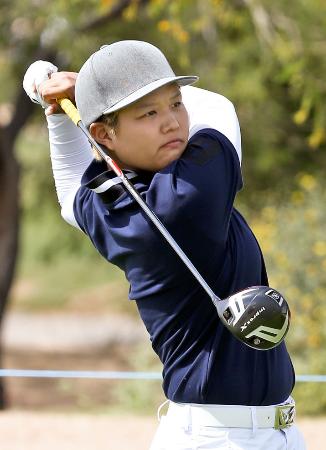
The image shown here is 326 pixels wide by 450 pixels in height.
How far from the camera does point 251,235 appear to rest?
2.87 meters

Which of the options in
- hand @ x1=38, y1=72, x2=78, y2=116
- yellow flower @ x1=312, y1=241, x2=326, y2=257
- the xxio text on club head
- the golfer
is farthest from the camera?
yellow flower @ x1=312, y1=241, x2=326, y2=257

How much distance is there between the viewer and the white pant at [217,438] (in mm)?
2799

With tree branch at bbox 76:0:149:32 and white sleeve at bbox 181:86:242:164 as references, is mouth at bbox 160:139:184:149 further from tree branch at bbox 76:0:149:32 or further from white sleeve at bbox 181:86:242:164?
tree branch at bbox 76:0:149:32

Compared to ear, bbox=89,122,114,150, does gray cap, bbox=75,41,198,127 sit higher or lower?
higher

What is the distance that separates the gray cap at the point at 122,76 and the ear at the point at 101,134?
4 centimetres

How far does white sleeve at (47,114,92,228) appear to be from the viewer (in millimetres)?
3193

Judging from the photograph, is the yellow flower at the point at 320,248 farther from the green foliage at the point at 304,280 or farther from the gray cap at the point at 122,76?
the gray cap at the point at 122,76

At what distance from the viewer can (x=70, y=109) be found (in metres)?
2.97

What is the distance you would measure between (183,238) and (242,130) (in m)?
10.8

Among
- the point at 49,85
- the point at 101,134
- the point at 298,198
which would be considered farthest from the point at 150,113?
the point at 298,198

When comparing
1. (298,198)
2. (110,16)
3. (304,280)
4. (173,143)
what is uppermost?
(173,143)

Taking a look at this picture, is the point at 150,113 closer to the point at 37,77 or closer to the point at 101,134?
the point at 101,134

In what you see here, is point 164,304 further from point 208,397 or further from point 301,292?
point 301,292

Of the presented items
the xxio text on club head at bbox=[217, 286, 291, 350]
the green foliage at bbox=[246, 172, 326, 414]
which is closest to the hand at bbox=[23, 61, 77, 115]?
the xxio text on club head at bbox=[217, 286, 291, 350]
